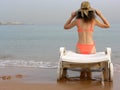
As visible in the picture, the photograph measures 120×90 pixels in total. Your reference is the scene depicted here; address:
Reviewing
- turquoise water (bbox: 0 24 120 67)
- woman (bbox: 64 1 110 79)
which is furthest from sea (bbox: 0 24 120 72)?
woman (bbox: 64 1 110 79)

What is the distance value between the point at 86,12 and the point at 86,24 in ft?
0.95

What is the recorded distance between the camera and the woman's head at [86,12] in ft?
28.8

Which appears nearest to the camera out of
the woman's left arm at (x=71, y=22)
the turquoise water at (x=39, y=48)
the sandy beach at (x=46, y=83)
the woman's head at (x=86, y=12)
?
the sandy beach at (x=46, y=83)

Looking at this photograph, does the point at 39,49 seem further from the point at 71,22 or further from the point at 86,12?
the point at 86,12

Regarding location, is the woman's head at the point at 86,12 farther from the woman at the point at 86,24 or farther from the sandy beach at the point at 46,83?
the sandy beach at the point at 46,83

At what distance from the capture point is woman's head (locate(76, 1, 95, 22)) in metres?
8.77

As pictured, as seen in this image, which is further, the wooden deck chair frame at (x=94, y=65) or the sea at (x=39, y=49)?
the sea at (x=39, y=49)

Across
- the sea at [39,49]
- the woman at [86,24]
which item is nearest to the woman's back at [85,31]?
the woman at [86,24]

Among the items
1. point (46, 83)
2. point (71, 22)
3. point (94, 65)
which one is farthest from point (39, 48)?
point (94, 65)

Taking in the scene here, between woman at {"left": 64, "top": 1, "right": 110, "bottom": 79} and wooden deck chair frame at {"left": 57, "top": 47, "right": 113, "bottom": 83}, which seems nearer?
wooden deck chair frame at {"left": 57, "top": 47, "right": 113, "bottom": 83}

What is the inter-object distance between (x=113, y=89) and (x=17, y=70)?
4.00 meters

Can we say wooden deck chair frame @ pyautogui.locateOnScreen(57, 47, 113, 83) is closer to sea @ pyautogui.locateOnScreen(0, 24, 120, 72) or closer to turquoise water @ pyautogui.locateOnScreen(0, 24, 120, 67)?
sea @ pyautogui.locateOnScreen(0, 24, 120, 72)

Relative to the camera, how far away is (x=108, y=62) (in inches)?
318

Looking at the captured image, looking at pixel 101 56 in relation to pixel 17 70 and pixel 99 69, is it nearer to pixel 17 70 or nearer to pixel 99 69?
pixel 99 69
